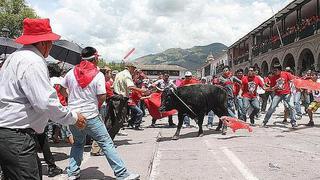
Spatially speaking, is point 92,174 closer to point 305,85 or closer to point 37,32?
point 37,32

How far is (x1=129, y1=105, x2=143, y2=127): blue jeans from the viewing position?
40.7ft

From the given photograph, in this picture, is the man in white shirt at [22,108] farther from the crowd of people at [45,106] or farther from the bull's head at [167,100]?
the bull's head at [167,100]

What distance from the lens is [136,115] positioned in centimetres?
1255

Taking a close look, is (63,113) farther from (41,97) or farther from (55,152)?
(55,152)

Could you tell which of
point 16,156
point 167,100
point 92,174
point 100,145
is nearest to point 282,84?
point 167,100

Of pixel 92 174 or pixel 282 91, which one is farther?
pixel 282 91

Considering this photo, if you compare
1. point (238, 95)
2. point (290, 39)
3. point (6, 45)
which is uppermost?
point (290, 39)

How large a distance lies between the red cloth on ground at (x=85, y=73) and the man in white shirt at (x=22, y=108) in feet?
7.62

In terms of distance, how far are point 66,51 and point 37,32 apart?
9.12 meters

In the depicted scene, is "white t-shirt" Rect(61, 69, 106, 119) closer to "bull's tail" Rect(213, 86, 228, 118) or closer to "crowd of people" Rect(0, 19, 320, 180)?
"crowd of people" Rect(0, 19, 320, 180)

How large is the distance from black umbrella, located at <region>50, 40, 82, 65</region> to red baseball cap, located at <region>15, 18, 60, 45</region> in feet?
26.6

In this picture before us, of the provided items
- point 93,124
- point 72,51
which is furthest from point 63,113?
point 72,51

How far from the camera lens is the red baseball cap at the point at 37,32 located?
134 inches

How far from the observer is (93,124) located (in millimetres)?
5430
